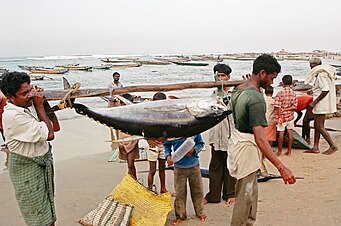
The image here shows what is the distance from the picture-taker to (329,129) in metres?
9.97

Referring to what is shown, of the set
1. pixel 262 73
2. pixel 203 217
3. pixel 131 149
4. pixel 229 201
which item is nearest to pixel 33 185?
pixel 203 217

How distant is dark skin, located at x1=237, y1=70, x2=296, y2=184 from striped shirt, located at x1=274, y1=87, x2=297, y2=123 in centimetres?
414

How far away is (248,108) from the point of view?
3.46 metres

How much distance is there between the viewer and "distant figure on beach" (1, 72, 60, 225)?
10.6 ft

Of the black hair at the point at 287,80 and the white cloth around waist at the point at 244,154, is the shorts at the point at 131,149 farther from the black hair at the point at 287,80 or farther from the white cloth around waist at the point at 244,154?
the black hair at the point at 287,80

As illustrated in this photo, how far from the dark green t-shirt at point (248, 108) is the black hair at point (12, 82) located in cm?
204

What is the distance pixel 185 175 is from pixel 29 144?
79.0 inches

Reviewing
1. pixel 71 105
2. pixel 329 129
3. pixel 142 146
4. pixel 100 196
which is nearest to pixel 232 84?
pixel 71 105

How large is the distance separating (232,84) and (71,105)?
1631mm

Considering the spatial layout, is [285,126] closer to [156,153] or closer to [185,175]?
[156,153]

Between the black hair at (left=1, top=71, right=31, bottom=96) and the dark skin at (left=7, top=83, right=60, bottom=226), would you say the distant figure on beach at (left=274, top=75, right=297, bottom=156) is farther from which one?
the black hair at (left=1, top=71, right=31, bottom=96)

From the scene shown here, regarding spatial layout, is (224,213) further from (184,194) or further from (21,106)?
(21,106)

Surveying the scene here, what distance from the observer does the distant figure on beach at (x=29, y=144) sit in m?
3.23

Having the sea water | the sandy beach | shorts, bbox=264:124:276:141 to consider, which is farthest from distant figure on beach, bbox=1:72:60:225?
the sea water
